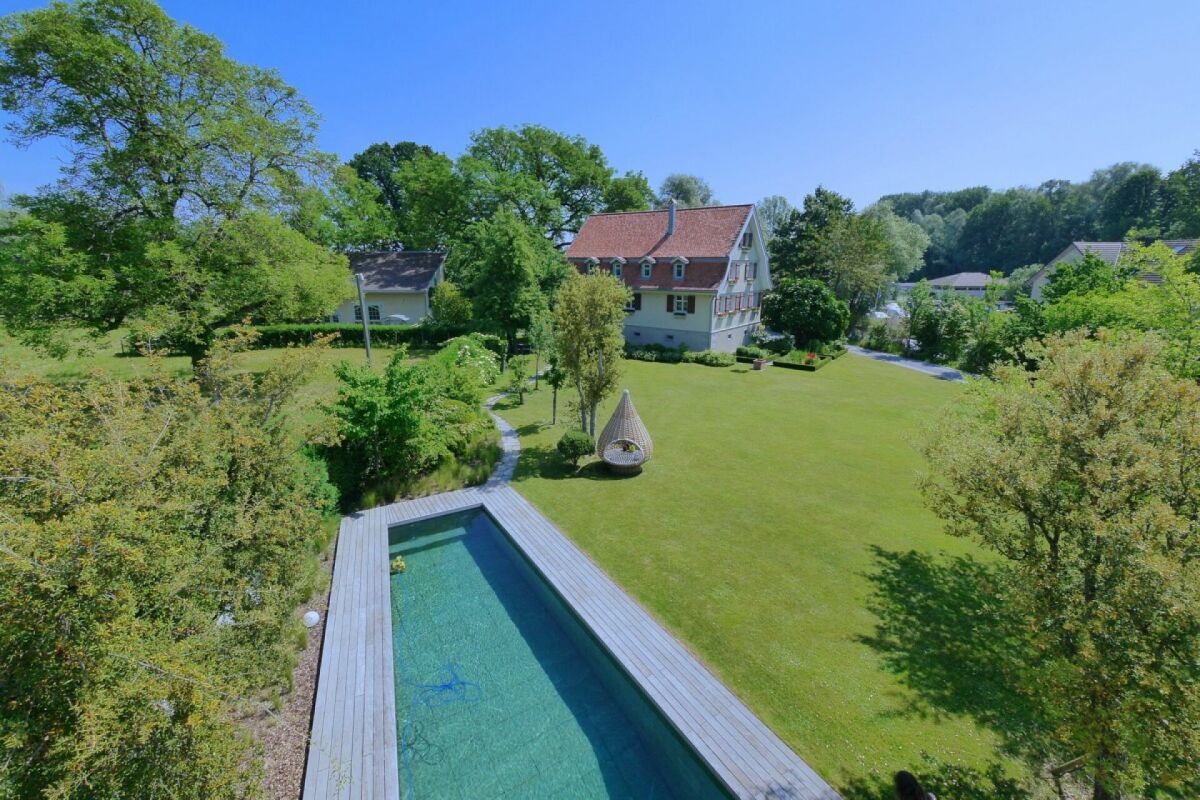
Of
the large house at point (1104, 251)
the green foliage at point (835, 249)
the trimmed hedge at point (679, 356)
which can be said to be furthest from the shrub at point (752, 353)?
the large house at point (1104, 251)

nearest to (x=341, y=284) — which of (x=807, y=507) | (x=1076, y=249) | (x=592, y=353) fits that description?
(x=592, y=353)

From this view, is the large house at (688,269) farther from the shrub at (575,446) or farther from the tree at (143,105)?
the tree at (143,105)

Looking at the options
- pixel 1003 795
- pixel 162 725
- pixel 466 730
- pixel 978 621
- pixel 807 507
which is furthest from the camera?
pixel 807 507

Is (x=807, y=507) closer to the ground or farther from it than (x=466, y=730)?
farther from it

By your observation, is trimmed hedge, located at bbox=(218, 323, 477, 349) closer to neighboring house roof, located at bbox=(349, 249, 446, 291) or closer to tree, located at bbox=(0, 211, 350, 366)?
neighboring house roof, located at bbox=(349, 249, 446, 291)

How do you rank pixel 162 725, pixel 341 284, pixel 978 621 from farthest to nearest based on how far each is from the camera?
pixel 341 284, pixel 978 621, pixel 162 725

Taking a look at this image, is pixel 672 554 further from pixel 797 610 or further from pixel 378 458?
pixel 378 458
